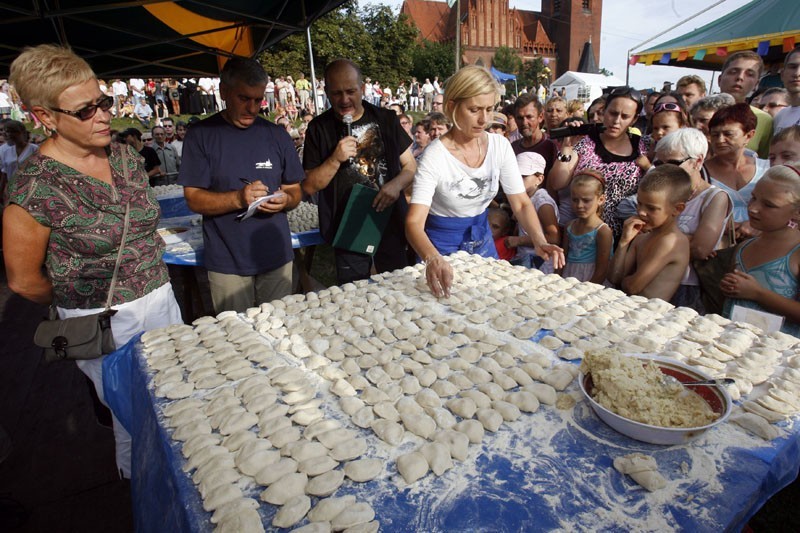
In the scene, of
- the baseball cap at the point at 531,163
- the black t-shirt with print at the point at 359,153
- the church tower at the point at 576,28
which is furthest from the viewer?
the church tower at the point at 576,28

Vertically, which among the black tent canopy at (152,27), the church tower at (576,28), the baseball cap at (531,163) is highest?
the church tower at (576,28)

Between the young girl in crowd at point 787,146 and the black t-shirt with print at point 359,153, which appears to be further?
the black t-shirt with print at point 359,153

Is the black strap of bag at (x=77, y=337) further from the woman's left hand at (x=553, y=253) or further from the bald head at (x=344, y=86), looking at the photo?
the woman's left hand at (x=553, y=253)

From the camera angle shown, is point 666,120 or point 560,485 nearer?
point 560,485

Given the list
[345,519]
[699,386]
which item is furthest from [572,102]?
[345,519]

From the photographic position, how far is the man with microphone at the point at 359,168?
2.76m

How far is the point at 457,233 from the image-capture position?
256 centimetres

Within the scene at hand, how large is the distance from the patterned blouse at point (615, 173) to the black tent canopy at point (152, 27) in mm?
2975

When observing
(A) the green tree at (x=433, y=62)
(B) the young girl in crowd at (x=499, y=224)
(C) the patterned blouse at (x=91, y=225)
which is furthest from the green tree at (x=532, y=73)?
(C) the patterned blouse at (x=91, y=225)

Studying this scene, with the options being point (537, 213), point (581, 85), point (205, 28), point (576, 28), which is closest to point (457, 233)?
point (537, 213)

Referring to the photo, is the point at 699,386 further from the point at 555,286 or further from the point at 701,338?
the point at 555,286

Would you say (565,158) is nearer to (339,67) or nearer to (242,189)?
(339,67)

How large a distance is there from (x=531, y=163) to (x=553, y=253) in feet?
5.61

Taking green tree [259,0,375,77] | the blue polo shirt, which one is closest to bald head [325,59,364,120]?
the blue polo shirt
